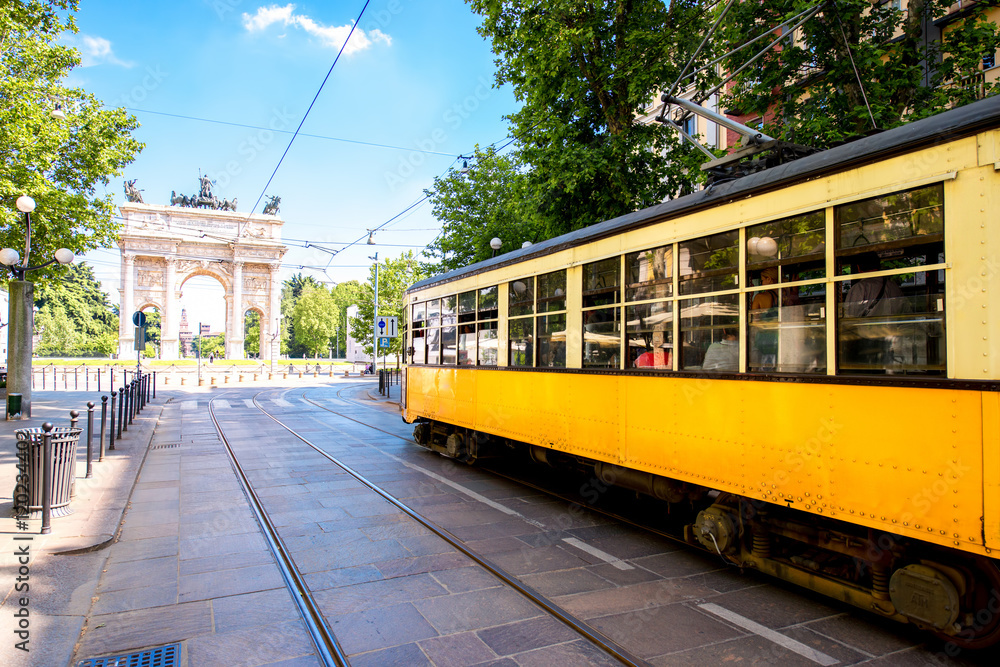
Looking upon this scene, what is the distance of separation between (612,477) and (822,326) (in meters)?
2.79

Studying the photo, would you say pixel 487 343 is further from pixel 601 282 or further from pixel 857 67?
pixel 857 67

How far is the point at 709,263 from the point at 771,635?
9.03 ft

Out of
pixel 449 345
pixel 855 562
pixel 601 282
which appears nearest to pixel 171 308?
pixel 449 345

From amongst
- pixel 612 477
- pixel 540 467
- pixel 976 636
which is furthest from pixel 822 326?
pixel 540 467

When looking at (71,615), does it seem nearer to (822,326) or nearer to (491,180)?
(822,326)

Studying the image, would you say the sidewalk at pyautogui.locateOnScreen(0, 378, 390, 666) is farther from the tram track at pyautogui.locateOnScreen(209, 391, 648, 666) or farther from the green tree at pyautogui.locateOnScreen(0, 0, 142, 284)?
the green tree at pyautogui.locateOnScreen(0, 0, 142, 284)

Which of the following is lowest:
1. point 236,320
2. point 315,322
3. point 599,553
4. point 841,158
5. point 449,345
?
point 599,553

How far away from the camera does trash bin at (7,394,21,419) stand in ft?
48.6

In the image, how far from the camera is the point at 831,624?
4043 mm

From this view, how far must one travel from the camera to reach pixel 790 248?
4270mm

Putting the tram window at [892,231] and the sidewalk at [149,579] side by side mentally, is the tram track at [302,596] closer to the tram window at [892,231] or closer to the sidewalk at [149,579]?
the sidewalk at [149,579]

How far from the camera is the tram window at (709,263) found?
4723 mm

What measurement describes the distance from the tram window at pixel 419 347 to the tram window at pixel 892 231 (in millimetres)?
8265

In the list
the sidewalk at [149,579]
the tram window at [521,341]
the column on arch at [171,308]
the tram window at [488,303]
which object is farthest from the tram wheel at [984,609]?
the column on arch at [171,308]
